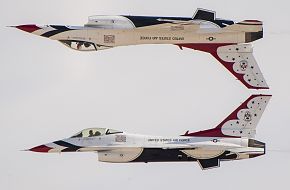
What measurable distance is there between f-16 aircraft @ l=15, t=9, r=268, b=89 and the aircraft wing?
0.14 feet

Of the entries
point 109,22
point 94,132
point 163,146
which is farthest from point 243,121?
point 109,22

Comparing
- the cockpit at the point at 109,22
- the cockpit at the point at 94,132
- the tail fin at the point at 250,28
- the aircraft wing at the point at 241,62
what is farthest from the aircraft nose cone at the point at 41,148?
the tail fin at the point at 250,28

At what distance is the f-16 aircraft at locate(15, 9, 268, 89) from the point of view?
6944cm

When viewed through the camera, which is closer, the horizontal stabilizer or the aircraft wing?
the horizontal stabilizer

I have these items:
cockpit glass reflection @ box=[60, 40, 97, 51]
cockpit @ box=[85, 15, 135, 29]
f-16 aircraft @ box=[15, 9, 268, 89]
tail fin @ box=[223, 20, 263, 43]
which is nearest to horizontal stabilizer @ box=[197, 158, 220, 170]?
f-16 aircraft @ box=[15, 9, 268, 89]

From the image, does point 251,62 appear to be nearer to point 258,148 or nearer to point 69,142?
point 258,148

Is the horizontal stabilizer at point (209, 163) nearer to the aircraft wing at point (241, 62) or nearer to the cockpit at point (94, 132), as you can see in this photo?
the aircraft wing at point (241, 62)

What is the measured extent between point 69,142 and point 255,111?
8.31 m

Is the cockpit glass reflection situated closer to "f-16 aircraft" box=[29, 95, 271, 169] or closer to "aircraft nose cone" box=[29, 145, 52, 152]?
"f-16 aircraft" box=[29, 95, 271, 169]

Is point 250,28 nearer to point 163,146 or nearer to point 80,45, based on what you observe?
point 163,146

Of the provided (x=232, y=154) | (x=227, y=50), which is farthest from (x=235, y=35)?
(x=232, y=154)

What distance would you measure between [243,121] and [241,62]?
2602 mm

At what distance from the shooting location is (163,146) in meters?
68.9

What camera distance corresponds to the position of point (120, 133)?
228 ft
